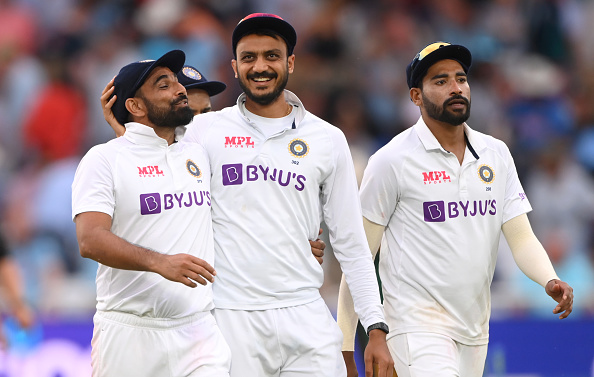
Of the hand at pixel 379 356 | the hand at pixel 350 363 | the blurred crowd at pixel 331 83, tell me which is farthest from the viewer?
the blurred crowd at pixel 331 83

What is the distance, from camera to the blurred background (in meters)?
10.2

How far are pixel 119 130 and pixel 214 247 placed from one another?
0.80 m

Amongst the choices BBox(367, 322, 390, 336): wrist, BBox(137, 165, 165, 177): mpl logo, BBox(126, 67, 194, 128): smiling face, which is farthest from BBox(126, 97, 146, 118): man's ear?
BBox(367, 322, 390, 336): wrist

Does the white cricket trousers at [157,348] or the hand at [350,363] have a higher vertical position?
the white cricket trousers at [157,348]

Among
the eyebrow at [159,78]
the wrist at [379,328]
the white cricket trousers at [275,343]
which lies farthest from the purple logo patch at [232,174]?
the wrist at [379,328]

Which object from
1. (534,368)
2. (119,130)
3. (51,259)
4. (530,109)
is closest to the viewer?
(119,130)

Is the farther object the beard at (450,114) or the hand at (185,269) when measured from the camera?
the beard at (450,114)

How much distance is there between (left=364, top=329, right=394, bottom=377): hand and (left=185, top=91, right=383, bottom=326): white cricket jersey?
0.09m

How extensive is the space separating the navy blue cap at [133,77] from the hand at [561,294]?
2355mm

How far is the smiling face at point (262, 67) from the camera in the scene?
5.53 m

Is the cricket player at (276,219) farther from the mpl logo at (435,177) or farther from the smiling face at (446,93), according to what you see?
the smiling face at (446,93)

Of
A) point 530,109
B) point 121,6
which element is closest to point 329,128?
point 530,109

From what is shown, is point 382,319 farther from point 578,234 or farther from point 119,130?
point 578,234

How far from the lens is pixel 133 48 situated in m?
12.1
